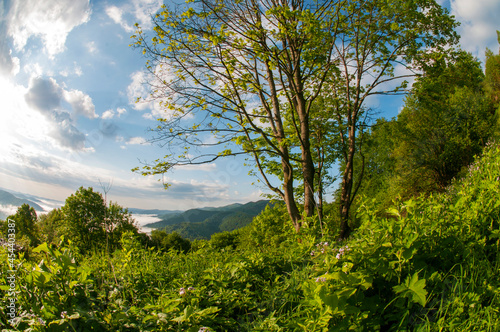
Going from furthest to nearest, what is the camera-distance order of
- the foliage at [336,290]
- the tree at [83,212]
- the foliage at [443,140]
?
the tree at [83,212]
the foliage at [443,140]
the foliage at [336,290]

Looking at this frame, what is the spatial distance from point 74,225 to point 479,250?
32998 millimetres

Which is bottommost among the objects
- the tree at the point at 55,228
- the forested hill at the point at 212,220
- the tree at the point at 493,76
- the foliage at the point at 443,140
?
the forested hill at the point at 212,220

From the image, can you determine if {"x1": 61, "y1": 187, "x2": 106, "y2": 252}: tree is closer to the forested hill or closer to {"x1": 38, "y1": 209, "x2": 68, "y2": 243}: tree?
{"x1": 38, "y1": 209, "x2": 68, "y2": 243}: tree

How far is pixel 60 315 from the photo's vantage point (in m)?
1.92

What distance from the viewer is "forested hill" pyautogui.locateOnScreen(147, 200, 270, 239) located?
77375 millimetres

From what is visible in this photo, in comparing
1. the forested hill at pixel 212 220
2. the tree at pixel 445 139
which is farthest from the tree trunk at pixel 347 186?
the forested hill at pixel 212 220

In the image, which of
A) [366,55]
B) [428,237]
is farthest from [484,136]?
[428,237]

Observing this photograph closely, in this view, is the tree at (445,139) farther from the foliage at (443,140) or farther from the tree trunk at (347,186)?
the tree trunk at (347,186)

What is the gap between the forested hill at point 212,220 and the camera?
7738 centimetres

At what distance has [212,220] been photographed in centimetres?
10700

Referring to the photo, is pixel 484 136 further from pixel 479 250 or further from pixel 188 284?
pixel 188 284

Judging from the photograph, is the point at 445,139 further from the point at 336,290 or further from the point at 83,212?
the point at 83,212

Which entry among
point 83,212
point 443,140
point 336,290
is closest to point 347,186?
point 336,290

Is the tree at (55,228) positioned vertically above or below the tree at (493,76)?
below
